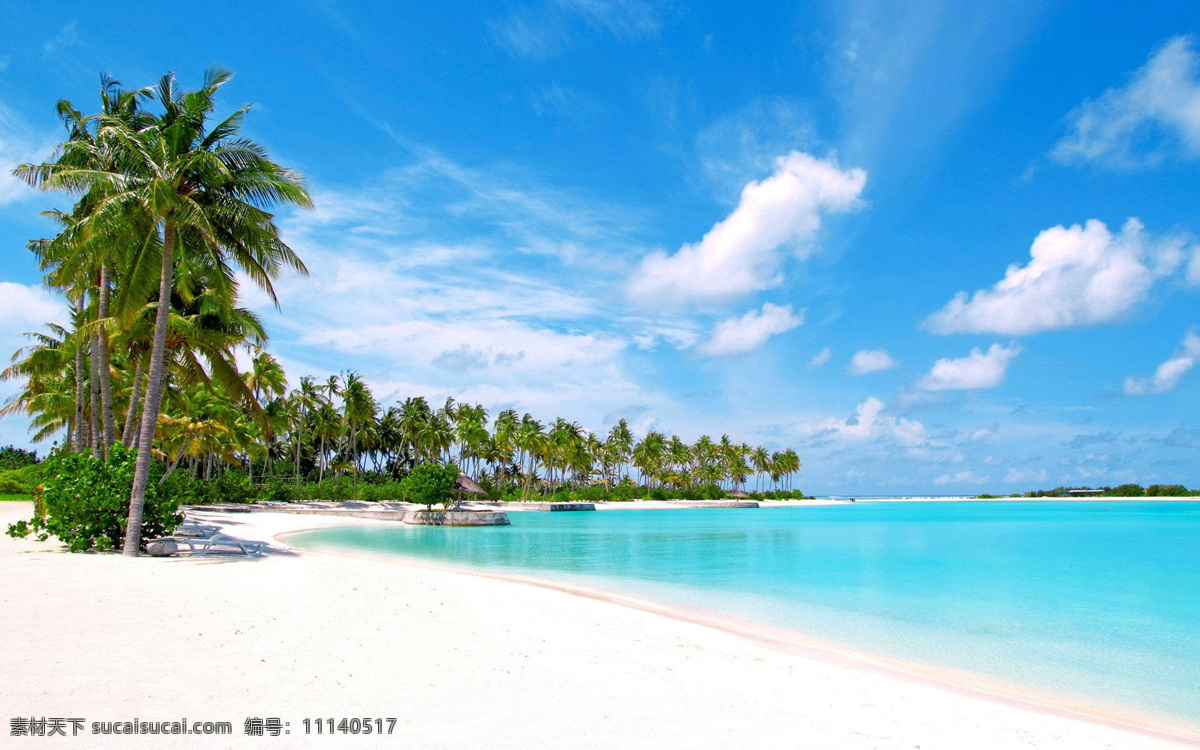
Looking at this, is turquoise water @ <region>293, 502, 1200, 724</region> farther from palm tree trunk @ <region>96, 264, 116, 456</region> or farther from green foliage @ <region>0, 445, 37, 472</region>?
green foliage @ <region>0, 445, 37, 472</region>

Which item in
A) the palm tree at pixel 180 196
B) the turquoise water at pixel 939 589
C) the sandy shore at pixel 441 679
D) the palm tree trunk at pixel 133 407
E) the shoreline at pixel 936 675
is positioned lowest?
the turquoise water at pixel 939 589

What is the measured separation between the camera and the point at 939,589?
19172 millimetres

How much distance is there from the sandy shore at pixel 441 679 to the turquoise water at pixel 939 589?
3.23m

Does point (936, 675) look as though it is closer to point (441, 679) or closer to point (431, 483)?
point (441, 679)

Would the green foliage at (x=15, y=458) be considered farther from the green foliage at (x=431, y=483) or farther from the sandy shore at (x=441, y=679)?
the sandy shore at (x=441, y=679)

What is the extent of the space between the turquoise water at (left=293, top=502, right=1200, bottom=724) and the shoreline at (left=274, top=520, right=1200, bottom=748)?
1.30 ft

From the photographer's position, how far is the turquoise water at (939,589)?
1091 cm

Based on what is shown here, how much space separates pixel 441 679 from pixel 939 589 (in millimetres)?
16708

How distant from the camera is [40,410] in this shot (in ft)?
128

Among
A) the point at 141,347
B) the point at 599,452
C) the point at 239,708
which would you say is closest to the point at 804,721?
the point at 239,708

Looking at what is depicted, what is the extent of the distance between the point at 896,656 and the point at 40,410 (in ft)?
151

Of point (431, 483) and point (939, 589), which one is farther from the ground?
point (431, 483)

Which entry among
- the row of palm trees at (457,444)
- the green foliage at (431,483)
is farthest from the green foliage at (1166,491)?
the green foliage at (431,483)

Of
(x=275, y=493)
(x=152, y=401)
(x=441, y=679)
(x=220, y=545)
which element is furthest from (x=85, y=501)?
(x=275, y=493)
